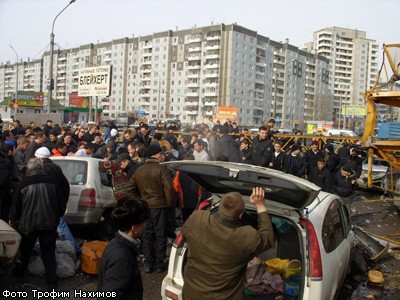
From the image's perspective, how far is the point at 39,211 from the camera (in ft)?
15.7

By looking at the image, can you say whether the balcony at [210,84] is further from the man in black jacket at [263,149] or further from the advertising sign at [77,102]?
the man in black jacket at [263,149]

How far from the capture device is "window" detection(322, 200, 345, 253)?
12.7 feet

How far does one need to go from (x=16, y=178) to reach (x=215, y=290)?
18.4 feet

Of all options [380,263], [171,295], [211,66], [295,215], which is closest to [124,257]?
[171,295]

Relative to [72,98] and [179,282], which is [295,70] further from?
[179,282]

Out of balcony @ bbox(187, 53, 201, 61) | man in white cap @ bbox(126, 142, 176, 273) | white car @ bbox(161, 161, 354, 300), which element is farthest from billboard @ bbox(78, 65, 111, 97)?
balcony @ bbox(187, 53, 201, 61)

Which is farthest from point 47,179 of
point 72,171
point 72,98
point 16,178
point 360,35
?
point 360,35

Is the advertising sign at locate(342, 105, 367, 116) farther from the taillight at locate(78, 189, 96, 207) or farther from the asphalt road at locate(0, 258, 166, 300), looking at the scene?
the asphalt road at locate(0, 258, 166, 300)

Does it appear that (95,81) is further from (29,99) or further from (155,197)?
(29,99)

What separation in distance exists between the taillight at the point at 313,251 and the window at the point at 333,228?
25cm

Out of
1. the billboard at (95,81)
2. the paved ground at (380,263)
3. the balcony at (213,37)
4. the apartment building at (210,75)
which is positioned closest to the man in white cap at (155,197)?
the paved ground at (380,263)

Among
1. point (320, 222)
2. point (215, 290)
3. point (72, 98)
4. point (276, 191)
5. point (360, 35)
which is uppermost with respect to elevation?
point (360, 35)

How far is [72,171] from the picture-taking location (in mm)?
6930

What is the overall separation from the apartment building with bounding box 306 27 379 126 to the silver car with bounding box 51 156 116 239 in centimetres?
14012
